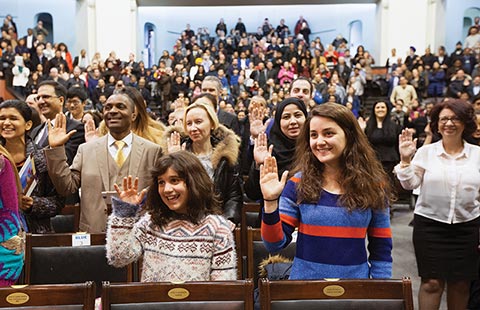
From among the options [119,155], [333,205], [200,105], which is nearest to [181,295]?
[333,205]

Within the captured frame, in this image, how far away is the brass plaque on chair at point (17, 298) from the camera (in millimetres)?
1620

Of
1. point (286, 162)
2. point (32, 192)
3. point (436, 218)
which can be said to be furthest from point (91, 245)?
point (436, 218)

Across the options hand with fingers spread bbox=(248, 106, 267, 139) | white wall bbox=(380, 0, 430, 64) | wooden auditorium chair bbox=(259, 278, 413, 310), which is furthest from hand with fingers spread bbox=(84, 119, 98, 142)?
white wall bbox=(380, 0, 430, 64)

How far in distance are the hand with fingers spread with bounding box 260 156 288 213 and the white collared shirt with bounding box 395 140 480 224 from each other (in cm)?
134

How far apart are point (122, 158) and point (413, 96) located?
10.5 metres

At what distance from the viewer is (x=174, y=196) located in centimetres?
203

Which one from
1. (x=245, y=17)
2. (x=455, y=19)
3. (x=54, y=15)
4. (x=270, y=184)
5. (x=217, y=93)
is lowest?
(x=270, y=184)

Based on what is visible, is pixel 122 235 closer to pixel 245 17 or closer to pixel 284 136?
pixel 284 136

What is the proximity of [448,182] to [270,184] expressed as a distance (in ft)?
5.11

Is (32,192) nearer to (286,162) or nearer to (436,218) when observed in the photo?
(286,162)

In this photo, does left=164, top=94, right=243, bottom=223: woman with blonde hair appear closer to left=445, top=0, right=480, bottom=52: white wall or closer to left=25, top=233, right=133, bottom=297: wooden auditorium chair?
left=25, top=233, right=133, bottom=297: wooden auditorium chair

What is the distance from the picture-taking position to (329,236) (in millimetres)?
1789

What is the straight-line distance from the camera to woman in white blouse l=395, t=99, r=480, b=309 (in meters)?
2.89

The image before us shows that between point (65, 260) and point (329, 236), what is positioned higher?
point (329, 236)
